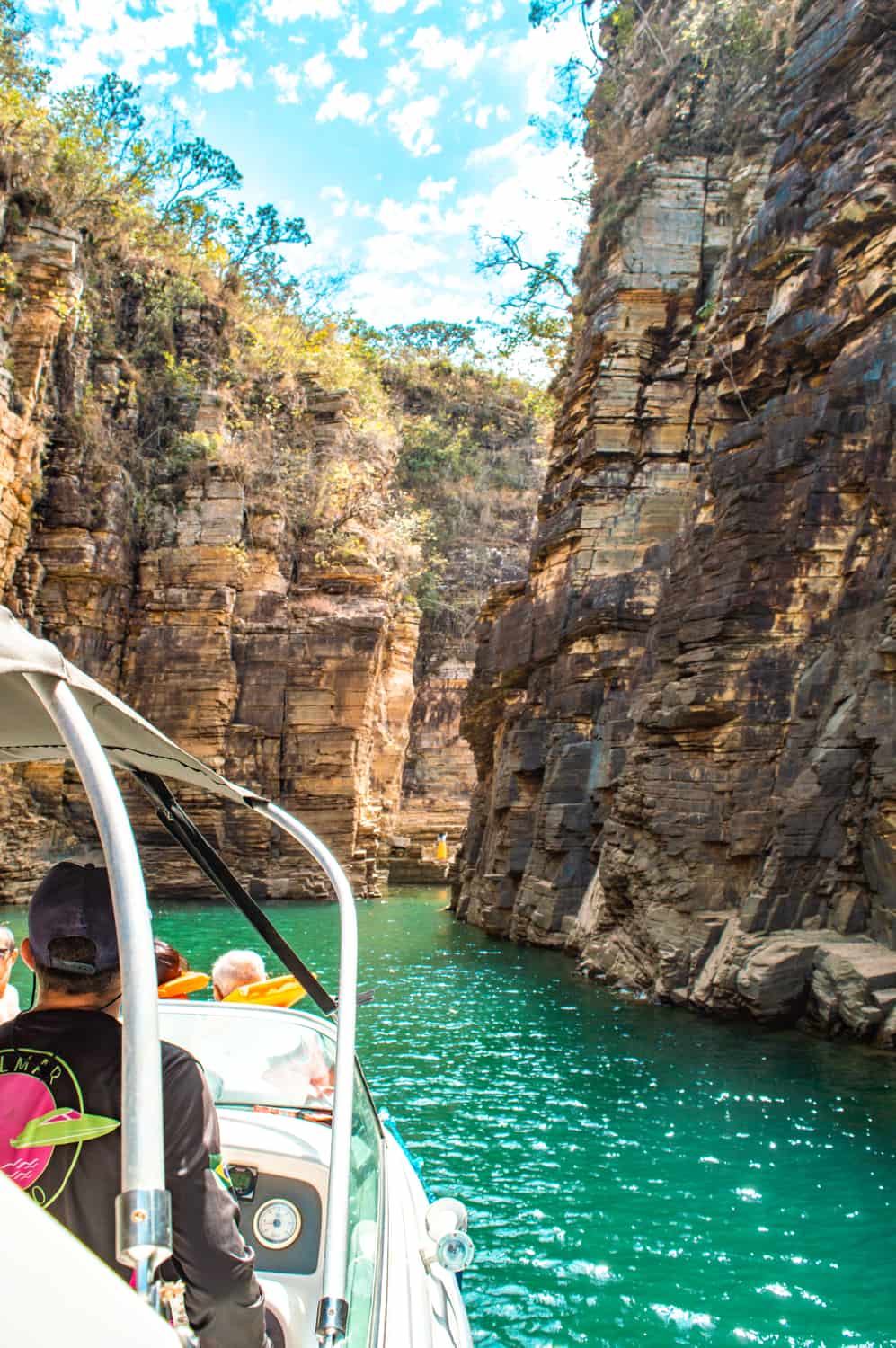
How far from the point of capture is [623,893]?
50.6 feet

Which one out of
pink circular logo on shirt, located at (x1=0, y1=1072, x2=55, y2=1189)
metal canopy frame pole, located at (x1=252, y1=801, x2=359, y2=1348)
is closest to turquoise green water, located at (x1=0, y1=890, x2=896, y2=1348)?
metal canopy frame pole, located at (x1=252, y1=801, x2=359, y2=1348)

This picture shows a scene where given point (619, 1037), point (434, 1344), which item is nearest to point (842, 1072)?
point (619, 1037)

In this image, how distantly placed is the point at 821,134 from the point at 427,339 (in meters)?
37.9

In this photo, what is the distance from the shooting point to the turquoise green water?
5223 millimetres

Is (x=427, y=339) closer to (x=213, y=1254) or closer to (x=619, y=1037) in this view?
(x=619, y=1037)

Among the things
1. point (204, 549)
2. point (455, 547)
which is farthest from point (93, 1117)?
point (455, 547)

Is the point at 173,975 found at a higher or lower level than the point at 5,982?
higher

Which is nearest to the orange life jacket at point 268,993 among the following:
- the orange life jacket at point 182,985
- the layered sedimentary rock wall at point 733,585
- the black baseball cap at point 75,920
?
the orange life jacket at point 182,985

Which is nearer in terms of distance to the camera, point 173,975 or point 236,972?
point 173,975

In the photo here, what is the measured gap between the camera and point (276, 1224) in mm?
3293

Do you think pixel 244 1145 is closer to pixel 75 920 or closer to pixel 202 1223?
pixel 202 1223

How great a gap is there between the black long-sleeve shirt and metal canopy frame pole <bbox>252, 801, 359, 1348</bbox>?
0.16 meters

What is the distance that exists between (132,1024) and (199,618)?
27302 mm

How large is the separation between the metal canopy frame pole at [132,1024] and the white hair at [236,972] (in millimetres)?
4507
